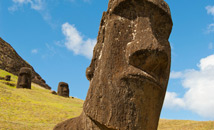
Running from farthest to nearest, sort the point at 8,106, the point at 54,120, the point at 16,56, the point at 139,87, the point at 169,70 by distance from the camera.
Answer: the point at 16,56
the point at 8,106
the point at 54,120
the point at 169,70
the point at 139,87

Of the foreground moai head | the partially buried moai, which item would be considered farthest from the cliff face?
the partially buried moai

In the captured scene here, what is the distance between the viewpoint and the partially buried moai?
13.7 feet

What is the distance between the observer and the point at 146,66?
14.4 ft

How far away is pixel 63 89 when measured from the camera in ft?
110

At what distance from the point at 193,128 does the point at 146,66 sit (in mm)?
10523

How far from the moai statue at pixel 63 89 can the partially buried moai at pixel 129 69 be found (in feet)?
95.5

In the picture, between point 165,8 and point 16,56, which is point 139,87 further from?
point 16,56

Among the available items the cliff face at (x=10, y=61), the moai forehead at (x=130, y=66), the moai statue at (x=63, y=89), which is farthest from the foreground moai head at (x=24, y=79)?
the moai forehead at (x=130, y=66)

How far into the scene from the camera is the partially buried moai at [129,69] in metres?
4.17

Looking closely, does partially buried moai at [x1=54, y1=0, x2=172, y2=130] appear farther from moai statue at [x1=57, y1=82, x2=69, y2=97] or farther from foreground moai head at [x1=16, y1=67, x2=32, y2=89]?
moai statue at [x1=57, y1=82, x2=69, y2=97]

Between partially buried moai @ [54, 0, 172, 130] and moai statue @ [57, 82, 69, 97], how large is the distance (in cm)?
2912

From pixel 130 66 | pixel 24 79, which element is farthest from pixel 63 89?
pixel 130 66

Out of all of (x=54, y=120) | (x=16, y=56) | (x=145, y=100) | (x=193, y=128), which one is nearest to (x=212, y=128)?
(x=193, y=128)

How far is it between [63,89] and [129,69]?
99.0 feet
